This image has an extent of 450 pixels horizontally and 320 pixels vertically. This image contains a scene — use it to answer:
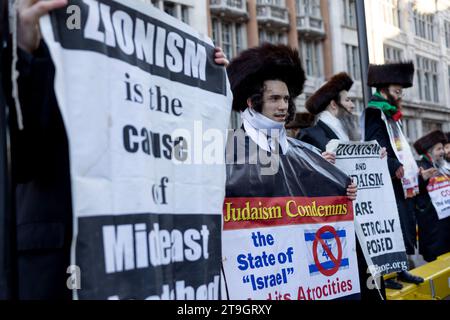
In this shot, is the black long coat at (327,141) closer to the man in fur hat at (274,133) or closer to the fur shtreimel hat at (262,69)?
the man in fur hat at (274,133)

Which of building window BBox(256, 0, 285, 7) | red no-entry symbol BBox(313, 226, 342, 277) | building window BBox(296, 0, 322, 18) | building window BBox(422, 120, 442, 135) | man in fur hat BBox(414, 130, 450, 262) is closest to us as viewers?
red no-entry symbol BBox(313, 226, 342, 277)

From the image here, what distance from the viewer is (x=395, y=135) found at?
602 cm

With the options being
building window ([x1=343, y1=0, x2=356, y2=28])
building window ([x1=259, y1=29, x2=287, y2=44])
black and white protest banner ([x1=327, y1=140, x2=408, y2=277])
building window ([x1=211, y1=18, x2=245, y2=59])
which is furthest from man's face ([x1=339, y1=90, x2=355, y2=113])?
building window ([x1=343, y1=0, x2=356, y2=28])

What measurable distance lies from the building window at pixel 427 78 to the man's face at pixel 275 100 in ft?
22.7

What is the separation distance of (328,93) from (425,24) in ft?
12.5

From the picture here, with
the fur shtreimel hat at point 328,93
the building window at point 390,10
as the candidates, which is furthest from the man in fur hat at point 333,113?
the building window at point 390,10

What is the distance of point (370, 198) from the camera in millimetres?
4770

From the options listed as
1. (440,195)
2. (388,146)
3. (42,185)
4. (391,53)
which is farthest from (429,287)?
(391,53)

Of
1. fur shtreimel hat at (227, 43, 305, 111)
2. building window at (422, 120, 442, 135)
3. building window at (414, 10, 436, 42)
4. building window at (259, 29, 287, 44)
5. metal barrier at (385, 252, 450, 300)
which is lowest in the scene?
metal barrier at (385, 252, 450, 300)

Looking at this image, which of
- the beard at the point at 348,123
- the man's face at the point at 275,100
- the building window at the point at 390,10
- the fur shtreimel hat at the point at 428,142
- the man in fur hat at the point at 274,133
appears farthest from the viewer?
the building window at the point at 390,10

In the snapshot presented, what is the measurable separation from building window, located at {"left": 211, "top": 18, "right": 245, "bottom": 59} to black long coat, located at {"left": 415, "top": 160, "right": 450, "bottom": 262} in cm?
2220

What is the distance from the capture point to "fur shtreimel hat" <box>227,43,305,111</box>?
4230 mm

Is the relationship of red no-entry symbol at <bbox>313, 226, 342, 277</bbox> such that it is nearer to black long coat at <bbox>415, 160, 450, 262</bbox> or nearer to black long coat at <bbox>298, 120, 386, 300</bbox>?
black long coat at <bbox>298, 120, 386, 300</bbox>

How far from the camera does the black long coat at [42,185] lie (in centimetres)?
224
